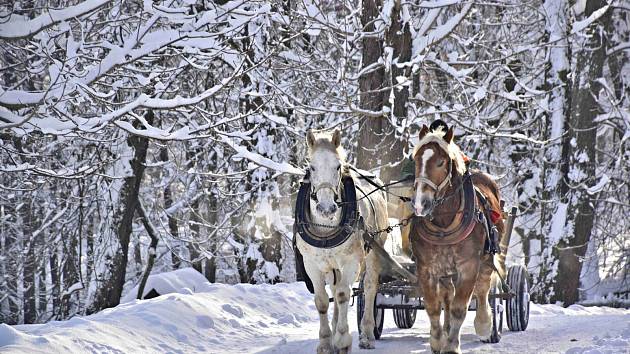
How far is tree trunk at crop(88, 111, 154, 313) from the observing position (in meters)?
15.6

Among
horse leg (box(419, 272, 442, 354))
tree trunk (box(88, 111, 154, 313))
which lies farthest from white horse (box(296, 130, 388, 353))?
tree trunk (box(88, 111, 154, 313))

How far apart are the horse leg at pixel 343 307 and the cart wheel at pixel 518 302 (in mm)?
2264

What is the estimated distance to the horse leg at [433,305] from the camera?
7957 millimetres

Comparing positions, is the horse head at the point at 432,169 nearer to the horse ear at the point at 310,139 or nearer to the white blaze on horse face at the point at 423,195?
the white blaze on horse face at the point at 423,195

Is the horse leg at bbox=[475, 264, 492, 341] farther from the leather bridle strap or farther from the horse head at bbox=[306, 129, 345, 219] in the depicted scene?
the horse head at bbox=[306, 129, 345, 219]

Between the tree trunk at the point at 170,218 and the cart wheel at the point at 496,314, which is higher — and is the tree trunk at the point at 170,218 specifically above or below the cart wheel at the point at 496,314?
above

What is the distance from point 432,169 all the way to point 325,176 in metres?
1.07

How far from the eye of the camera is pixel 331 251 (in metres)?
8.59

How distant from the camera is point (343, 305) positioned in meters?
8.66

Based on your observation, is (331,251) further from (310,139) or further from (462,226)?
(462,226)

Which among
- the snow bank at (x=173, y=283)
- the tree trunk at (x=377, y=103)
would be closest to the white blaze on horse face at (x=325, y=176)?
A: the tree trunk at (x=377, y=103)

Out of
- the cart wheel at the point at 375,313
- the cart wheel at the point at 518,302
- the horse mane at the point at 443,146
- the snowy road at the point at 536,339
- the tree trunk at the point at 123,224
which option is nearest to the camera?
the horse mane at the point at 443,146

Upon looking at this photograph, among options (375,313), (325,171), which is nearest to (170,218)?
(375,313)

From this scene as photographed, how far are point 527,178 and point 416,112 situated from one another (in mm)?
6013
